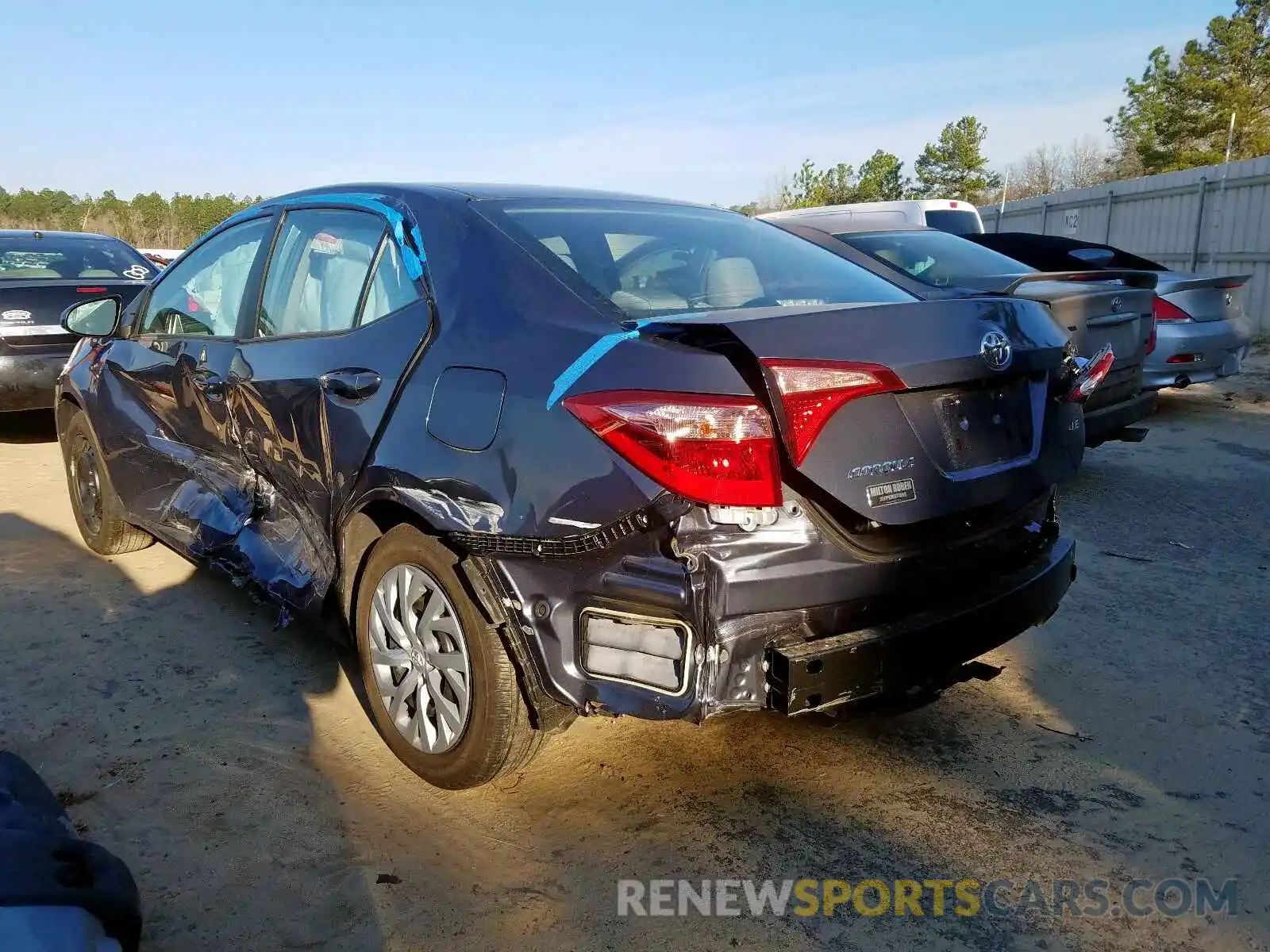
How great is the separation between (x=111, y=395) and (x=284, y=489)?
5.62ft

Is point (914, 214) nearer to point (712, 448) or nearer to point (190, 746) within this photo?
point (712, 448)

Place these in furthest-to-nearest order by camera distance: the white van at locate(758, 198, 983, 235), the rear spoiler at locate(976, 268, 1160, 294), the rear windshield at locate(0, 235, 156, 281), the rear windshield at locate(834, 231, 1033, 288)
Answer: the white van at locate(758, 198, 983, 235), the rear windshield at locate(0, 235, 156, 281), the rear windshield at locate(834, 231, 1033, 288), the rear spoiler at locate(976, 268, 1160, 294)

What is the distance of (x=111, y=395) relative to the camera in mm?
4402

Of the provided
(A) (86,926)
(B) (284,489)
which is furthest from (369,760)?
(A) (86,926)

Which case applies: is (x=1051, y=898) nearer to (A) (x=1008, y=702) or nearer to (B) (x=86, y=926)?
(A) (x=1008, y=702)

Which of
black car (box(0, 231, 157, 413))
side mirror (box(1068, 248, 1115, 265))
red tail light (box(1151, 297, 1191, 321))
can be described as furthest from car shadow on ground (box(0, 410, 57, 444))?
red tail light (box(1151, 297, 1191, 321))

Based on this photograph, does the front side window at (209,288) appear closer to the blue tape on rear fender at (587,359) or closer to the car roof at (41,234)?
the blue tape on rear fender at (587,359)

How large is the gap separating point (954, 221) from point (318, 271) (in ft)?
32.3

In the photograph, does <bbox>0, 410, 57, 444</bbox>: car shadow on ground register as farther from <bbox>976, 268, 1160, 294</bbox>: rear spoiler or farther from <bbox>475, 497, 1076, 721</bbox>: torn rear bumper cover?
<bbox>976, 268, 1160, 294</bbox>: rear spoiler

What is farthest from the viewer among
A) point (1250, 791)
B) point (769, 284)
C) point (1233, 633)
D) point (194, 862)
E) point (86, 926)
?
point (1233, 633)

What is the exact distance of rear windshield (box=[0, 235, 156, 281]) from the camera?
7.55 meters

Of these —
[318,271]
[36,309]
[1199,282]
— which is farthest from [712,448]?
[1199,282]

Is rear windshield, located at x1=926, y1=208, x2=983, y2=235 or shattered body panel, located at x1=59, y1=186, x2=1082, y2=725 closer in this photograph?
shattered body panel, located at x1=59, y1=186, x2=1082, y2=725

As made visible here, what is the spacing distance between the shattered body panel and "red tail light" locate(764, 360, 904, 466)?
3cm
